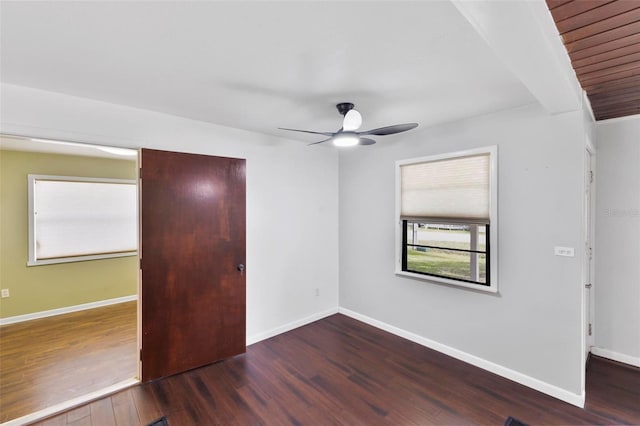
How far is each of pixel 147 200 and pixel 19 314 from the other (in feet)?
10.9

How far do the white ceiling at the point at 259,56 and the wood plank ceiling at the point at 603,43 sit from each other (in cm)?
34

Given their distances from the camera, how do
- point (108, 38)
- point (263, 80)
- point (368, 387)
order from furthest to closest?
point (368, 387) → point (263, 80) → point (108, 38)

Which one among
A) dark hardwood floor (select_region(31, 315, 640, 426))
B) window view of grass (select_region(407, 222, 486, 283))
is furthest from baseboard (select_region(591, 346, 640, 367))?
window view of grass (select_region(407, 222, 486, 283))

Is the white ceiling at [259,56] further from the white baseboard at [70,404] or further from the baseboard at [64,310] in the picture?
the baseboard at [64,310]

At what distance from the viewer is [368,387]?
2564mm

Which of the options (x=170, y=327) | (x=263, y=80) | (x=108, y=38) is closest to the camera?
(x=108, y=38)

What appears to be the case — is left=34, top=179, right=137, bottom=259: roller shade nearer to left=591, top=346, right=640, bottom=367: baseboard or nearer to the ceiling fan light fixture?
the ceiling fan light fixture

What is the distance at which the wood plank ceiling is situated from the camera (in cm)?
134

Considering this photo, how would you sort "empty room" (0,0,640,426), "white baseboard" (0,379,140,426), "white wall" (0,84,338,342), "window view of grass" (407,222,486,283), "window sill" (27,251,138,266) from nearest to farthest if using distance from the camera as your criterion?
"empty room" (0,0,640,426) < "white baseboard" (0,379,140,426) < "white wall" (0,84,338,342) < "window view of grass" (407,222,486,283) < "window sill" (27,251,138,266)

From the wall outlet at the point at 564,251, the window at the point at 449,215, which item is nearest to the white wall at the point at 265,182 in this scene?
the window at the point at 449,215

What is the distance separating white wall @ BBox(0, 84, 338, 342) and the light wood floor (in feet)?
4.92

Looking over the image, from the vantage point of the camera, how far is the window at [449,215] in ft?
9.31

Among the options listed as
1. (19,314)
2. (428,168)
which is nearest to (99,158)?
(19,314)

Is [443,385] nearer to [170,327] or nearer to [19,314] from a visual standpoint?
[170,327]
